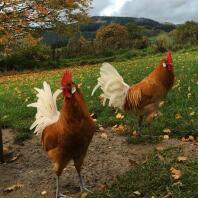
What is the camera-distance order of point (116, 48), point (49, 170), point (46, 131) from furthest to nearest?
point (116, 48) → point (49, 170) → point (46, 131)

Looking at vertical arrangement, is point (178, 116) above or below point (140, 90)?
below

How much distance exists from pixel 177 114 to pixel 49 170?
2895mm

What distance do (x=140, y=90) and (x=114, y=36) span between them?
100ft

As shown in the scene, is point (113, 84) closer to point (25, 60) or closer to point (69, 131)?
point (69, 131)

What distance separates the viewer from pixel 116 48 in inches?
1417

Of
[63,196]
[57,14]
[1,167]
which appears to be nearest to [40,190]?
[63,196]

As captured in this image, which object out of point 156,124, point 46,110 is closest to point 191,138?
point 156,124

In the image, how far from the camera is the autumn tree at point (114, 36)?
36438mm

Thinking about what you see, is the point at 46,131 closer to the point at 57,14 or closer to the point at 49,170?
the point at 49,170

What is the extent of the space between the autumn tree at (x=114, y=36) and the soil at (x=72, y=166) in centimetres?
2930

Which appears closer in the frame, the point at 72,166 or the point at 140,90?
the point at 72,166

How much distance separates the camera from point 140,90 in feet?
23.2

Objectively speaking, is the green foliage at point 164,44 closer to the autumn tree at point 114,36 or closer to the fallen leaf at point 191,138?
the autumn tree at point 114,36

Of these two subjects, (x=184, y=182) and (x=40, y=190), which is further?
(x=40, y=190)
